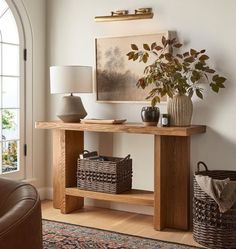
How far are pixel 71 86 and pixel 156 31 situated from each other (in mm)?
922

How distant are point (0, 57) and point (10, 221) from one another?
2.88 m

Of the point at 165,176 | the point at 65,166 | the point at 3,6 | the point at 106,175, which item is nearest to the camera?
the point at 165,176

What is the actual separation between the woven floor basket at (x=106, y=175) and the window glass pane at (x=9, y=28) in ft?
4.62

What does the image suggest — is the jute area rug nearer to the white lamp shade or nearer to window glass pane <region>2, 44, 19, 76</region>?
the white lamp shade

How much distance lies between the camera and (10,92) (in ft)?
14.8

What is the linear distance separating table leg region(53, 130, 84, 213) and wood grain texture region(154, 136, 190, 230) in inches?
37.1

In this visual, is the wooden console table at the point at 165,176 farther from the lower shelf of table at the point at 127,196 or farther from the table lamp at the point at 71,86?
the table lamp at the point at 71,86

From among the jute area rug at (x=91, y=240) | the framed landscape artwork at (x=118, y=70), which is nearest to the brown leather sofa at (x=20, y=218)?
the jute area rug at (x=91, y=240)

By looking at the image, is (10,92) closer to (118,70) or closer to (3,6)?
(3,6)

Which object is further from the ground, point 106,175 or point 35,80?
point 35,80

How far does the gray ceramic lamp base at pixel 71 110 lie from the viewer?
4.21 metres

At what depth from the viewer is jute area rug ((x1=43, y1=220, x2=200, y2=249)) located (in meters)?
3.35

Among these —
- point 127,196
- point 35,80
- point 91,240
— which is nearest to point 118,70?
point 35,80

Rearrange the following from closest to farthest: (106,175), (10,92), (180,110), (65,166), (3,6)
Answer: (180,110), (106,175), (65,166), (3,6), (10,92)
